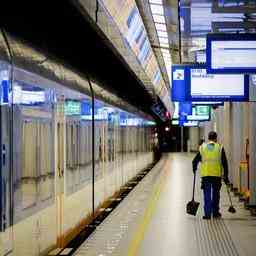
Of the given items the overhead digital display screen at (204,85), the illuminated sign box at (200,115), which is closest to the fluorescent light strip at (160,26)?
the overhead digital display screen at (204,85)

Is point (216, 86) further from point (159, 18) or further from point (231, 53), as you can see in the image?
point (231, 53)

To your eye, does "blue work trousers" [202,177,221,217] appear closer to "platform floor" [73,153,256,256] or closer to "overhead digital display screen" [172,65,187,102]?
"platform floor" [73,153,256,256]

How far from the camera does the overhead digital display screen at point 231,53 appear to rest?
10.9 metres

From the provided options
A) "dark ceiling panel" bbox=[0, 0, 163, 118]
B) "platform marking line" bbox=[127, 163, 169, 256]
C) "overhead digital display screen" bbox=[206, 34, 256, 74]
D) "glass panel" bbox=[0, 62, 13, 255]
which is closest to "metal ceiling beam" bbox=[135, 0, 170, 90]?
"dark ceiling panel" bbox=[0, 0, 163, 118]

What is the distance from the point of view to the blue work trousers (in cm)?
1269

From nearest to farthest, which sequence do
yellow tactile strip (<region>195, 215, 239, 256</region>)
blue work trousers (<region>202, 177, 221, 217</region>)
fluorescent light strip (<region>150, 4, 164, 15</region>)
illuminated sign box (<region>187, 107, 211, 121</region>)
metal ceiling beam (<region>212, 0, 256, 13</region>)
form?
yellow tactile strip (<region>195, 215, 239, 256</region>)
metal ceiling beam (<region>212, 0, 256, 13</region>)
blue work trousers (<region>202, 177, 221, 217</region>)
fluorescent light strip (<region>150, 4, 164, 15</region>)
illuminated sign box (<region>187, 107, 211, 121</region>)

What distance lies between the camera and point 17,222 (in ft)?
20.3

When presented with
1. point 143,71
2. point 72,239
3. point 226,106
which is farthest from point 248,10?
point 143,71

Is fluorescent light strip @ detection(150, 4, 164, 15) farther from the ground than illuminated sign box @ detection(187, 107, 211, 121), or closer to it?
farther from the ground

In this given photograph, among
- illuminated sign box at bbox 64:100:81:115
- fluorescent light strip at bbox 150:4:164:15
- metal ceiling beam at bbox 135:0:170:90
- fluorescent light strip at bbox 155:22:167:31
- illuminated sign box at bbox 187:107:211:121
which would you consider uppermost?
metal ceiling beam at bbox 135:0:170:90

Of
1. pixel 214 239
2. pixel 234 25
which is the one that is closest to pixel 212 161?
pixel 214 239

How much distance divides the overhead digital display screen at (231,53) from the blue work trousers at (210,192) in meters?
2.54

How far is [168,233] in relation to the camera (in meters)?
10.7

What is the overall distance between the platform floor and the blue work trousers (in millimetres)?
275
